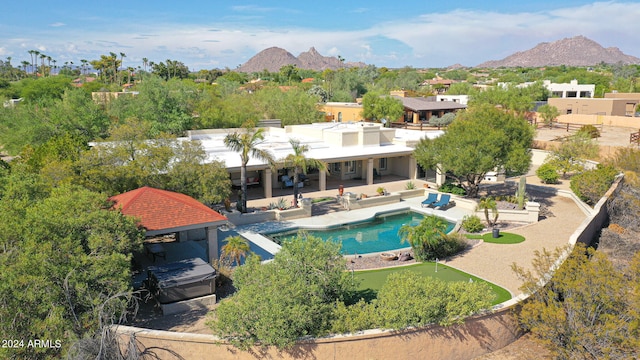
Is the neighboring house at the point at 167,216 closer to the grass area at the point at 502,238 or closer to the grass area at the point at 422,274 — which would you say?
the grass area at the point at 422,274

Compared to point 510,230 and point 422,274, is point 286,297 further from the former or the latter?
point 510,230

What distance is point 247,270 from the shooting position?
1455 centimetres

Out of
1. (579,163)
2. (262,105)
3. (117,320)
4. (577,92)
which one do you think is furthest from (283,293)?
(577,92)

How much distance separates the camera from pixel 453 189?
107 feet

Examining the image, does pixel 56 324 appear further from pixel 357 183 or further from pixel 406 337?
pixel 357 183

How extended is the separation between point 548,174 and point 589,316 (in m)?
23.7

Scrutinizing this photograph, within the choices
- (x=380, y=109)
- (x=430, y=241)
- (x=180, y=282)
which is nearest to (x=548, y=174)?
(x=430, y=241)

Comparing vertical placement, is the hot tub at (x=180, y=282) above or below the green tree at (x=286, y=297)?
below

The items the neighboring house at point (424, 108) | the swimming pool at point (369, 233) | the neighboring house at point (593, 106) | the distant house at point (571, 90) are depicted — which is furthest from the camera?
the distant house at point (571, 90)

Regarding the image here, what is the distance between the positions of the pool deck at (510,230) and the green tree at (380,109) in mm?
26364

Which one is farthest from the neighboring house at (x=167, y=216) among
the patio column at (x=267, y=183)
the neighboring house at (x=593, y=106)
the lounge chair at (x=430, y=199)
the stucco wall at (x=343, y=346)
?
the neighboring house at (x=593, y=106)

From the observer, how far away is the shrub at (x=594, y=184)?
29.7m

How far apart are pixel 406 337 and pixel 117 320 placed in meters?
7.73

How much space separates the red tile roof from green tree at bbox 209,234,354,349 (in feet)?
16.8
